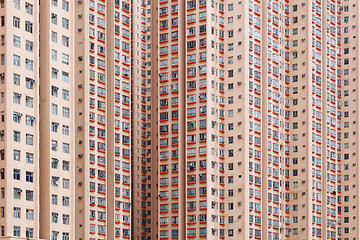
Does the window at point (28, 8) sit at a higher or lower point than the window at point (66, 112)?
higher

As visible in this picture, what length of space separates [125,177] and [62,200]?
966 inches

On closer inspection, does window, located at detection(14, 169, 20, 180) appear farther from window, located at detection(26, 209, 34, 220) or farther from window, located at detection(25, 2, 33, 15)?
window, located at detection(25, 2, 33, 15)

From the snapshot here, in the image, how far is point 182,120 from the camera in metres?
122

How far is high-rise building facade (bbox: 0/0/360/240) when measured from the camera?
87.9m

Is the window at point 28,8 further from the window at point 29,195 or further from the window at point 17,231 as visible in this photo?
the window at point 17,231

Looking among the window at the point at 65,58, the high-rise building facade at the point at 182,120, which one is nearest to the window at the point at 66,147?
the high-rise building facade at the point at 182,120

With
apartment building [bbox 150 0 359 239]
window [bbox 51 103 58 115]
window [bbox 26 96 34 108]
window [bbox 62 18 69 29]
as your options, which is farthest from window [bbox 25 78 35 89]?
apartment building [bbox 150 0 359 239]

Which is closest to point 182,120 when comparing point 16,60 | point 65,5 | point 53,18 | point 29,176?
point 65,5

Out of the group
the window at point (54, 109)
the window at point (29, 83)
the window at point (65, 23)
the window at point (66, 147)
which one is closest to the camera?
the window at point (29, 83)

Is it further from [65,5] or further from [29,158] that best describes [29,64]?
[65,5]

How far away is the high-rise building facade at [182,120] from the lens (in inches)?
3460

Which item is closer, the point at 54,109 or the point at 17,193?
the point at 17,193

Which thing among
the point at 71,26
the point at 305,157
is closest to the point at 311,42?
the point at 305,157

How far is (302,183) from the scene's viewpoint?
444ft
